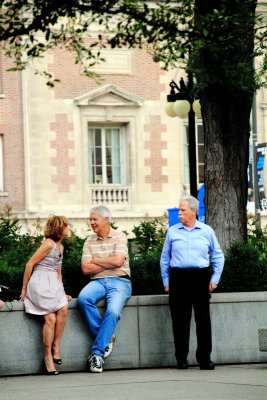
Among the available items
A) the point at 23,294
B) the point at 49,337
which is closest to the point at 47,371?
the point at 49,337

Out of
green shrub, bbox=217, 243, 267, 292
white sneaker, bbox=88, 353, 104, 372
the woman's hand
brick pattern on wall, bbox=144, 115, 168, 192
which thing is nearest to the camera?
white sneaker, bbox=88, 353, 104, 372

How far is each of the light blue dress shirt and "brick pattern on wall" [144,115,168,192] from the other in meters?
21.2

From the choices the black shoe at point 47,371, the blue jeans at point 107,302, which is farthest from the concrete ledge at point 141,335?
the blue jeans at point 107,302

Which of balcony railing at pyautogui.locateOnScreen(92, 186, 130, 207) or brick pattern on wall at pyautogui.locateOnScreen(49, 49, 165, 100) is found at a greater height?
brick pattern on wall at pyautogui.locateOnScreen(49, 49, 165, 100)

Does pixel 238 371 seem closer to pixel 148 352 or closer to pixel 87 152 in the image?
pixel 148 352

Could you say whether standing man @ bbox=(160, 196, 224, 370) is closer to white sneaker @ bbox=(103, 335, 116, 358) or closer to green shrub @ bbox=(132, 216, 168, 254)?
white sneaker @ bbox=(103, 335, 116, 358)

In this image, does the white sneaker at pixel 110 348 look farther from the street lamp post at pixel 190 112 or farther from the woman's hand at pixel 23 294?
the street lamp post at pixel 190 112

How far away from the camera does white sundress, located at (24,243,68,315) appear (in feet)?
37.7

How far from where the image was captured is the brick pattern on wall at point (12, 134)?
31484mm

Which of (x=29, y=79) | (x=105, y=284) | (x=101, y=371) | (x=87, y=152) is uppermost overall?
(x=29, y=79)

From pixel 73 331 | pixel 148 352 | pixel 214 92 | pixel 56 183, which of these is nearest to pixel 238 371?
pixel 148 352

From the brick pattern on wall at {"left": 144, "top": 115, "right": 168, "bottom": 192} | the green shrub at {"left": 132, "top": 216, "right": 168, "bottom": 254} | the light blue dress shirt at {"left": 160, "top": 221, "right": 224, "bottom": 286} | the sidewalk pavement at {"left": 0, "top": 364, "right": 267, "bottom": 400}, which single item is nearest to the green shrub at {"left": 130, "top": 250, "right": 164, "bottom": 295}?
the light blue dress shirt at {"left": 160, "top": 221, "right": 224, "bottom": 286}

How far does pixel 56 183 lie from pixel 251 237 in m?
17.2

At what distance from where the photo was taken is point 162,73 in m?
33.1
